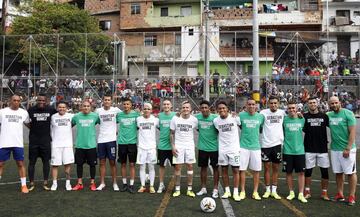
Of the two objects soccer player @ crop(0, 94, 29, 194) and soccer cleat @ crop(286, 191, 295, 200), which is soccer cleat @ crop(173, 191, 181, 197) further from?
soccer player @ crop(0, 94, 29, 194)

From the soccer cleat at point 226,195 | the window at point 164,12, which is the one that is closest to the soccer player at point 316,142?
the soccer cleat at point 226,195

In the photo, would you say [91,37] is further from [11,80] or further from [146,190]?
[146,190]

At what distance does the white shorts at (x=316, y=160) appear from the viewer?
24.9 ft

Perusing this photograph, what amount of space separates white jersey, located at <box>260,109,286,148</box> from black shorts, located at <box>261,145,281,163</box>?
79 mm

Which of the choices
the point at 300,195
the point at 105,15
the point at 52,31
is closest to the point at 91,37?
the point at 52,31

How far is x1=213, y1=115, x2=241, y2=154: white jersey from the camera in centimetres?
763

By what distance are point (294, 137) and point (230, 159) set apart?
1.33 meters

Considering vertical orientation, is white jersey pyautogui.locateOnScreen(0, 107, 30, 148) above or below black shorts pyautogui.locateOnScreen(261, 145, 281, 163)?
above

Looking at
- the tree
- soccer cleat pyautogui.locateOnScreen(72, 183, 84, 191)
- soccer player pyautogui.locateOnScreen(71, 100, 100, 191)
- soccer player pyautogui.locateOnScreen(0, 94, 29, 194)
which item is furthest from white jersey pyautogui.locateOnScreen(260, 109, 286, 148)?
the tree

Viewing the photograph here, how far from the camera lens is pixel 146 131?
27.1 ft

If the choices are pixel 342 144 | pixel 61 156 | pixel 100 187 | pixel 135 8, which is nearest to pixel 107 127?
pixel 61 156

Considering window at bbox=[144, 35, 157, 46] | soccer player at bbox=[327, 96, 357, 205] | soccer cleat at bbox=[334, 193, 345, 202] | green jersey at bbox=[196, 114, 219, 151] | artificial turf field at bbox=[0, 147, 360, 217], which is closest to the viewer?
artificial turf field at bbox=[0, 147, 360, 217]

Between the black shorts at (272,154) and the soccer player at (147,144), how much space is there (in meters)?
2.24

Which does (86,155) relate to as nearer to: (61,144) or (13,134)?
(61,144)
